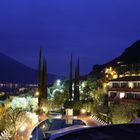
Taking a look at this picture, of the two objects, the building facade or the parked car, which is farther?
the building facade

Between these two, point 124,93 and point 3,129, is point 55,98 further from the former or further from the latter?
point 3,129

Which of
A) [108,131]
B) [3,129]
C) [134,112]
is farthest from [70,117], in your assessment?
[108,131]

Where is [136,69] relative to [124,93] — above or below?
above

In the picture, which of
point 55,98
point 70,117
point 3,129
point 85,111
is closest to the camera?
point 3,129

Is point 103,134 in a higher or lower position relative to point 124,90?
lower

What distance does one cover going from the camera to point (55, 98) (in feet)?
165

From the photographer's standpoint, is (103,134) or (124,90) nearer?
(103,134)

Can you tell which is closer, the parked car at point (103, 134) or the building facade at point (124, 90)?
the parked car at point (103, 134)

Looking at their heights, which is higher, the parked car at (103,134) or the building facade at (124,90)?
the building facade at (124,90)

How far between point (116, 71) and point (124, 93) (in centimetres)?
1610

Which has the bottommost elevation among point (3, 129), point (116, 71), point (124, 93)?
point (3, 129)

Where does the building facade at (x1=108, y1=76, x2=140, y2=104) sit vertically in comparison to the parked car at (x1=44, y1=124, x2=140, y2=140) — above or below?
above

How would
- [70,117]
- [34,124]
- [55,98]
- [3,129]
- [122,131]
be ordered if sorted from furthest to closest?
1. [55,98]
2. [70,117]
3. [34,124]
4. [3,129]
5. [122,131]

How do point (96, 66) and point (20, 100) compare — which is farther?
point (96, 66)
